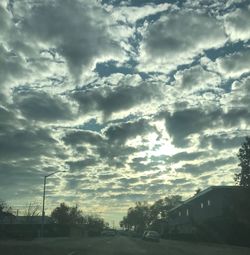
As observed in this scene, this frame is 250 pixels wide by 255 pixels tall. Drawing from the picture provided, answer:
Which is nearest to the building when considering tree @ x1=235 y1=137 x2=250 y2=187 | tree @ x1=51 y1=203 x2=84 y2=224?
tree @ x1=235 y1=137 x2=250 y2=187

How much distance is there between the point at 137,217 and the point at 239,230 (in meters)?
148

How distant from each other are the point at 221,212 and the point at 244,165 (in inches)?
346

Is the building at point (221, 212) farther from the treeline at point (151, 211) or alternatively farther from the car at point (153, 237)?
the treeline at point (151, 211)

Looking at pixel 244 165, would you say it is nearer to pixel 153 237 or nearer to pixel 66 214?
pixel 153 237

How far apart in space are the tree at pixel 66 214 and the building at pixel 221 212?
252ft

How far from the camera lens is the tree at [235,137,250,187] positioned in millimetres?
55844

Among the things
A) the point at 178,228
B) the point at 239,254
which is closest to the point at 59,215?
the point at 178,228

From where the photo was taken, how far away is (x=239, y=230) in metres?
50.0

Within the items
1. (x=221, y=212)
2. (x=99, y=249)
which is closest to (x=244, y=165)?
(x=221, y=212)

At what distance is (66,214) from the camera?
164750 millimetres

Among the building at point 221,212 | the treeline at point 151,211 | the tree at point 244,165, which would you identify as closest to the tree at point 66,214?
the treeline at point 151,211

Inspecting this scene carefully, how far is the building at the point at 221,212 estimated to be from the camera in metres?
48.7

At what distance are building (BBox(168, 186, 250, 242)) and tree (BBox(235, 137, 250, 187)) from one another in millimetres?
1102

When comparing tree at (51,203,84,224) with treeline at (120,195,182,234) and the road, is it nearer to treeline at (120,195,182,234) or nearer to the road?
treeline at (120,195,182,234)
